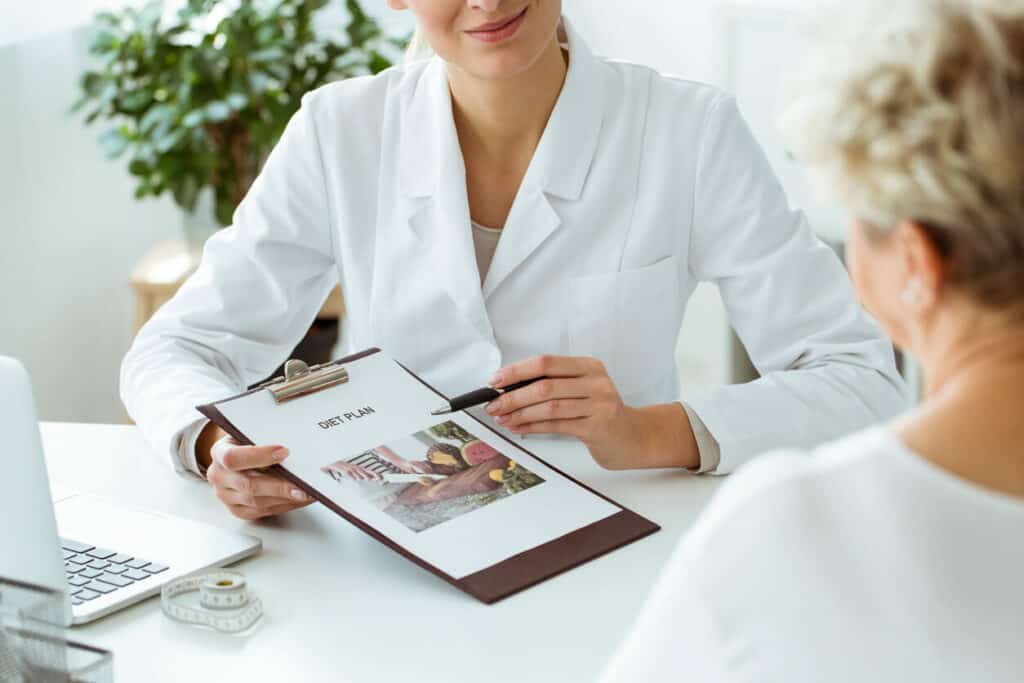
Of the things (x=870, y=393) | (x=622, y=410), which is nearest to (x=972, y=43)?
(x=622, y=410)

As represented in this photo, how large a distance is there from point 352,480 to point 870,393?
667 mm

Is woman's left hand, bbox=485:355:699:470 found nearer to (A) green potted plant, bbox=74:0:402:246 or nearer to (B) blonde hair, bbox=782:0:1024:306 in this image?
(B) blonde hair, bbox=782:0:1024:306

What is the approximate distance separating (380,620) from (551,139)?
80 cm

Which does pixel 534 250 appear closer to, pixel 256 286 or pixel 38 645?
pixel 256 286

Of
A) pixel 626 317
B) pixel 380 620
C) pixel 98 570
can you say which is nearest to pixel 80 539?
pixel 98 570

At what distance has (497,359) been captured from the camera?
1771 mm

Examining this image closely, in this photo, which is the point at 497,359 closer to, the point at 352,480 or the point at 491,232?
the point at 491,232

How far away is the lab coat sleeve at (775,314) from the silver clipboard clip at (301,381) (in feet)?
1.42

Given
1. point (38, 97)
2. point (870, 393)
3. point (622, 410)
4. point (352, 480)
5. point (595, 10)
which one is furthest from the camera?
point (595, 10)

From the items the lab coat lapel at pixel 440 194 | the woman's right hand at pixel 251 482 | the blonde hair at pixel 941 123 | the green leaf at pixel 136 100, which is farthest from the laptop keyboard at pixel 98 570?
the green leaf at pixel 136 100

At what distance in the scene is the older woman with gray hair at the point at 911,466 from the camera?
2.46 feet

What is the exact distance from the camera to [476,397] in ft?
4.81

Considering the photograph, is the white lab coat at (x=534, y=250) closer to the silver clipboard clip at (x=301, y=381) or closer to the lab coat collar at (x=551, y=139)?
the lab coat collar at (x=551, y=139)

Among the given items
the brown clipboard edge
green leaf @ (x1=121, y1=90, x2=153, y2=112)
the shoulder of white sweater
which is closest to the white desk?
the brown clipboard edge
